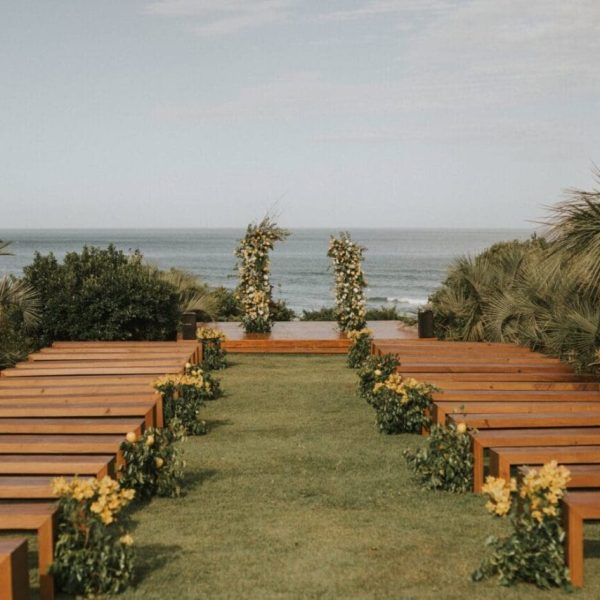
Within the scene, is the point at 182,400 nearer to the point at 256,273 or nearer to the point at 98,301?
the point at 98,301

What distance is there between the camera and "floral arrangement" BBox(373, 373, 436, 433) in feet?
29.8

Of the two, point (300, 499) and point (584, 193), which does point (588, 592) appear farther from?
point (584, 193)

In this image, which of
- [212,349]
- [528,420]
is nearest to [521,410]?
[528,420]

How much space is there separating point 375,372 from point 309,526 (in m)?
4.59

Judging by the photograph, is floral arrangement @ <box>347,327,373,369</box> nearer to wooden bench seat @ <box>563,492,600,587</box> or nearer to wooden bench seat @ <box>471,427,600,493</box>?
wooden bench seat @ <box>471,427,600,493</box>

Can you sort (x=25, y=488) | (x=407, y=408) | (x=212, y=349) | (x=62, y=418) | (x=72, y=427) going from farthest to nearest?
(x=212, y=349) < (x=407, y=408) < (x=62, y=418) < (x=72, y=427) < (x=25, y=488)

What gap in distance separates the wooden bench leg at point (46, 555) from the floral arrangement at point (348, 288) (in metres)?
13.0

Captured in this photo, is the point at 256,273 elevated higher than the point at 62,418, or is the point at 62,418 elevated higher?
the point at 256,273

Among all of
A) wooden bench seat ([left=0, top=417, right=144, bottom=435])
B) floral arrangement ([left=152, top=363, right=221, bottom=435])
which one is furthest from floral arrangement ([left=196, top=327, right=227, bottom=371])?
wooden bench seat ([left=0, top=417, right=144, bottom=435])

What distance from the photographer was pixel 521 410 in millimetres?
8234

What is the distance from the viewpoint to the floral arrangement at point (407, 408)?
9.09 m

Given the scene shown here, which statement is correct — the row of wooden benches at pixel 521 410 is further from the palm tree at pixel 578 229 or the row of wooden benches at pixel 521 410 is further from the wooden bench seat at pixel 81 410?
the wooden bench seat at pixel 81 410

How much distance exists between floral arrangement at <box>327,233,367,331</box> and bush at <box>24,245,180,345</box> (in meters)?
3.19

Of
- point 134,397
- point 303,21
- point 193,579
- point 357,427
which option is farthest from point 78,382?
point 303,21
